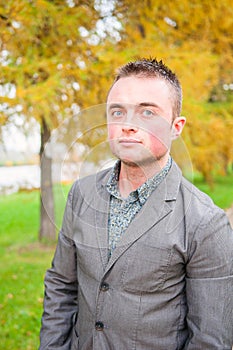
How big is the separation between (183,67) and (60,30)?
1.52 m

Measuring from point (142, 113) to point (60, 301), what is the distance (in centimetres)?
80

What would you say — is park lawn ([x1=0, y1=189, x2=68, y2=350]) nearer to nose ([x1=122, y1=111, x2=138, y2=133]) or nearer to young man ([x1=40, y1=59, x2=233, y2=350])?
young man ([x1=40, y1=59, x2=233, y2=350])

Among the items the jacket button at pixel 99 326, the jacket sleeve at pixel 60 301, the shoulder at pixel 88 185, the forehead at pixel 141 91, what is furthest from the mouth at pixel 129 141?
the jacket button at pixel 99 326

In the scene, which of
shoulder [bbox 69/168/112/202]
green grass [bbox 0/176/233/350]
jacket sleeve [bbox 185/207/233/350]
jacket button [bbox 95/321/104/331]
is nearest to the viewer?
jacket sleeve [bbox 185/207/233/350]

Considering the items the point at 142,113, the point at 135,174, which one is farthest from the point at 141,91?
the point at 135,174

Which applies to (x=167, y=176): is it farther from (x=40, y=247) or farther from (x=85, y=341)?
(x=40, y=247)

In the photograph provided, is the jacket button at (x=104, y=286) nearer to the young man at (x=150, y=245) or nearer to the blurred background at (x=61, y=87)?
the young man at (x=150, y=245)

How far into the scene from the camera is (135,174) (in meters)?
1.38

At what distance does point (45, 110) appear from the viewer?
10.1ft

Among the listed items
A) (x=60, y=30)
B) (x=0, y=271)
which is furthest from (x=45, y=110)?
(x=0, y=271)

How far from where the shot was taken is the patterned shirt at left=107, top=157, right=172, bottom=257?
1.37 meters

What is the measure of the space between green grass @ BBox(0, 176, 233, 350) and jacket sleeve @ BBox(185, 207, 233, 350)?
550mm

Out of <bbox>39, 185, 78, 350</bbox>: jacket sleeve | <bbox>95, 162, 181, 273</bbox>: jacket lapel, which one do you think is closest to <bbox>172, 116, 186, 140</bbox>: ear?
<bbox>95, 162, 181, 273</bbox>: jacket lapel

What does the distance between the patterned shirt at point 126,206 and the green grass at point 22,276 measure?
23cm
